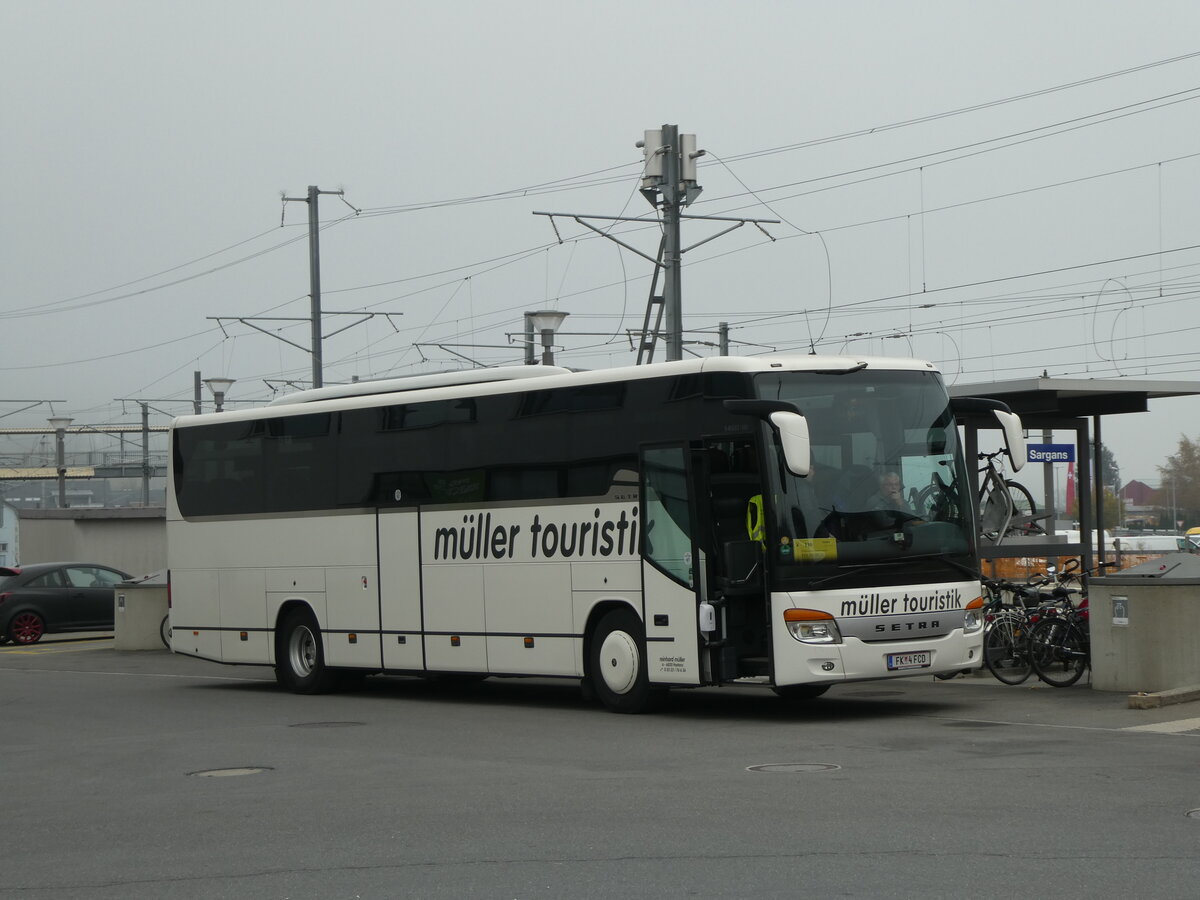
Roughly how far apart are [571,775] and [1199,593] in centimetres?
729

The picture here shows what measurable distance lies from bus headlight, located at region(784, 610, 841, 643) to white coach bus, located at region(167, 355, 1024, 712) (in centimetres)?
2

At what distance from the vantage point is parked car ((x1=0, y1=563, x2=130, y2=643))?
108 feet

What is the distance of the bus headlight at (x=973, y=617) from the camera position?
1535 cm

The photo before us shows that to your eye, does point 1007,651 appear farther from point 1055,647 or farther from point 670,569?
point 670,569

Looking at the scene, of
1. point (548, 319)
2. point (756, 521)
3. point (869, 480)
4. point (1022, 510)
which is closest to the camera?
point (756, 521)

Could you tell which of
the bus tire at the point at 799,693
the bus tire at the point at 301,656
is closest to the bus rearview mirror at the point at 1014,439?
the bus tire at the point at 799,693

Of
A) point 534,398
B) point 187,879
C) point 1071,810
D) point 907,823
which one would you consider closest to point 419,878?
point 187,879

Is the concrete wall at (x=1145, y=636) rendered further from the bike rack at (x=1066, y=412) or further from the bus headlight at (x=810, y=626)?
the bus headlight at (x=810, y=626)

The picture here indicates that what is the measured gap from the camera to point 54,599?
33.5 metres

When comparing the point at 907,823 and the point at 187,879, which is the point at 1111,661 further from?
the point at 187,879

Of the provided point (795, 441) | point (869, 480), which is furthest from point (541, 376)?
point (795, 441)

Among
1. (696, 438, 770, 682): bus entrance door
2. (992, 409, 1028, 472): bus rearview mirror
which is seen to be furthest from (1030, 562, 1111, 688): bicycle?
(696, 438, 770, 682): bus entrance door

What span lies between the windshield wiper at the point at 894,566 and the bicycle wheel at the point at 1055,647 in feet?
6.21

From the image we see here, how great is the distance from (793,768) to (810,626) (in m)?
3.06
